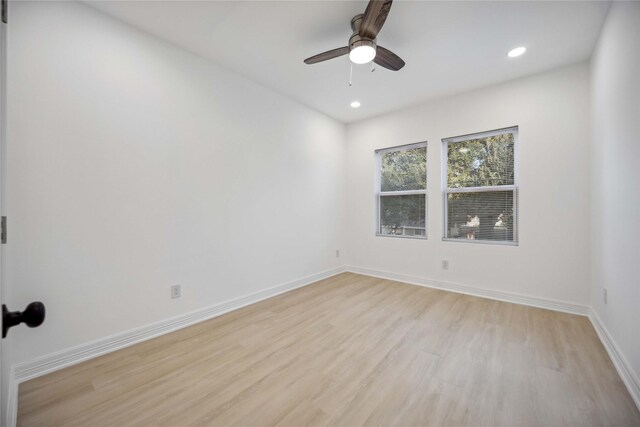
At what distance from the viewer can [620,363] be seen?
1.82 m

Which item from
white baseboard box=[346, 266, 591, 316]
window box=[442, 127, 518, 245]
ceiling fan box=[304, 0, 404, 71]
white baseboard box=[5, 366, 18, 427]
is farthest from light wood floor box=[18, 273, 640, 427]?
ceiling fan box=[304, 0, 404, 71]

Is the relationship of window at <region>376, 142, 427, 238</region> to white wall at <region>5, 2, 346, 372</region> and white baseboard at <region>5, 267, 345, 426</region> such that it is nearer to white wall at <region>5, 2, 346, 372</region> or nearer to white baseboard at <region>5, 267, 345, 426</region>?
white wall at <region>5, 2, 346, 372</region>

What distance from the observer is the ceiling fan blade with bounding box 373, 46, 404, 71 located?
2.18m

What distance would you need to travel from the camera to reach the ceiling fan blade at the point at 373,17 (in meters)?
1.69

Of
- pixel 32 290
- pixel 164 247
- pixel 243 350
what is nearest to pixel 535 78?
pixel 243 350

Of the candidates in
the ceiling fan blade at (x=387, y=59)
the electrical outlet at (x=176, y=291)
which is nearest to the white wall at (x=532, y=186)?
the ceiling fan blade at (x=387, y=59)

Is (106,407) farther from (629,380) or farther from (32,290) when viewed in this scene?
(629,380)

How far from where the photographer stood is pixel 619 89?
189 centimetres

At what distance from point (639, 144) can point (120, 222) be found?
3553 mm

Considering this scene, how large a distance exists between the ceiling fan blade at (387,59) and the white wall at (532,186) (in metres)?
1.63

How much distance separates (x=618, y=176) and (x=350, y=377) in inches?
92.7

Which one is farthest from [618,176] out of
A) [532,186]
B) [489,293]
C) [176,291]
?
[176,291]

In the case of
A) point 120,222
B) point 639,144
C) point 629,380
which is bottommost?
point 629,380

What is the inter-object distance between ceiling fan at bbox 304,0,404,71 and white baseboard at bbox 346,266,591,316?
2.82m
